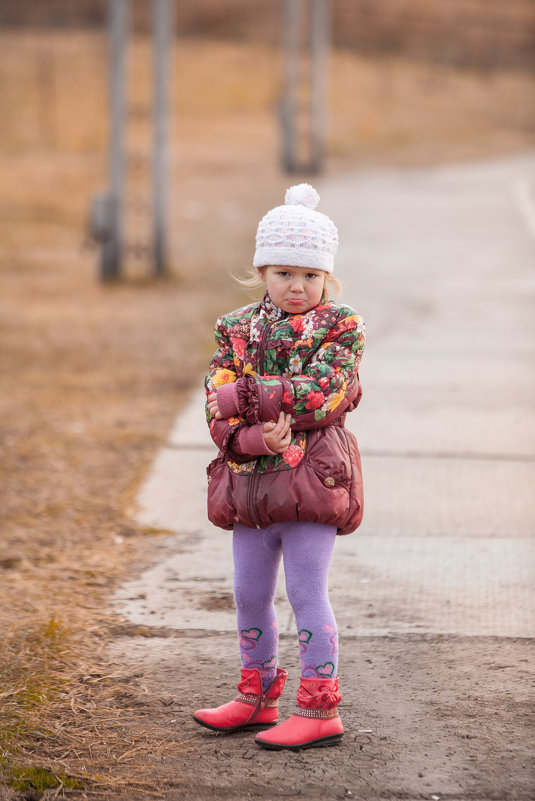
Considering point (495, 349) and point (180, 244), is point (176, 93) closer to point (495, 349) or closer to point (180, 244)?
point (180, 244)

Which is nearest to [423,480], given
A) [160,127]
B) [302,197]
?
[302,197]

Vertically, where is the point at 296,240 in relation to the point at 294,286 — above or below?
above

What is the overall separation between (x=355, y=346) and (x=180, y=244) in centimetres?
1127

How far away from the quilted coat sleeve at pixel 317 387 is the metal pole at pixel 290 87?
60.6ft

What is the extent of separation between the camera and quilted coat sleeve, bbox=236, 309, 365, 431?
314cm

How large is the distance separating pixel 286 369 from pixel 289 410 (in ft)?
0.50

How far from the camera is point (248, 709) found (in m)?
3.38

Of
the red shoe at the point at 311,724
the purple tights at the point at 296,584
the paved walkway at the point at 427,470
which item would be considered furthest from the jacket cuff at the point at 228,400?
the paved walkway at the point at 427,470

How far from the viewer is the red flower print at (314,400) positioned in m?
3.16

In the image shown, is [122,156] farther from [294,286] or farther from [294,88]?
[294,88]

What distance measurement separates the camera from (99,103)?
34438mm

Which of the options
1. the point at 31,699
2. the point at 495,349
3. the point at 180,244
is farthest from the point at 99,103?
the point at 31,699

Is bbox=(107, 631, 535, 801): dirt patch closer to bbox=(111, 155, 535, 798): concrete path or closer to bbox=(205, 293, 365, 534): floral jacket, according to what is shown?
bbox=(111, 155, 535, 798): concrete path

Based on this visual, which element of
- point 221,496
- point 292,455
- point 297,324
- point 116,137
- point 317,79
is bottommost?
point 221,496
